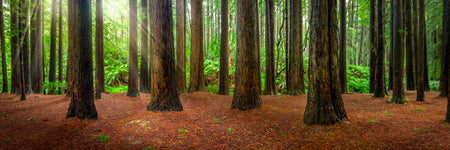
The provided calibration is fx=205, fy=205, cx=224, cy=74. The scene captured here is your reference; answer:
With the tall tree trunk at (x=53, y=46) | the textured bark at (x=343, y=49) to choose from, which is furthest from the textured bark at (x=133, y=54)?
the textured bark at (x=343, y=49)

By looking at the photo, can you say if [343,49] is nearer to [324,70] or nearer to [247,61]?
[247,61]

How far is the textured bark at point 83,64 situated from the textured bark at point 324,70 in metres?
5.64

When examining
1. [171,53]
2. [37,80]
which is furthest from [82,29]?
[37,80]

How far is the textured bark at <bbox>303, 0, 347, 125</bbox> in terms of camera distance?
15.8ft

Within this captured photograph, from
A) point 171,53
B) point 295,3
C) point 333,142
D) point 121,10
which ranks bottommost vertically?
point 333,142

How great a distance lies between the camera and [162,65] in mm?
6422

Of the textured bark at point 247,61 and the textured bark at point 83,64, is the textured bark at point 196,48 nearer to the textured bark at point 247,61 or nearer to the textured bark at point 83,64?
the textured bark at point 247,61

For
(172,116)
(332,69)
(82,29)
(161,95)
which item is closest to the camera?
(332,69)

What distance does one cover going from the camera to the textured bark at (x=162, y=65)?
6.37 metres

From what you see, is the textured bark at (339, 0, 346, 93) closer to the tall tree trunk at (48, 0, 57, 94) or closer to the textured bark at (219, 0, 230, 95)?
the textured bark at (219, 0, 230, 95)

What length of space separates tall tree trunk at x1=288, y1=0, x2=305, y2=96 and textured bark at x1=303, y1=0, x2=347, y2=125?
537 cm

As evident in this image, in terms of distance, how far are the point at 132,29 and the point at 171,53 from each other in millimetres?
4738

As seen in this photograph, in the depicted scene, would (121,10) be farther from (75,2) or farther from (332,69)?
(332,69)

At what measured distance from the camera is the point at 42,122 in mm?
5207
